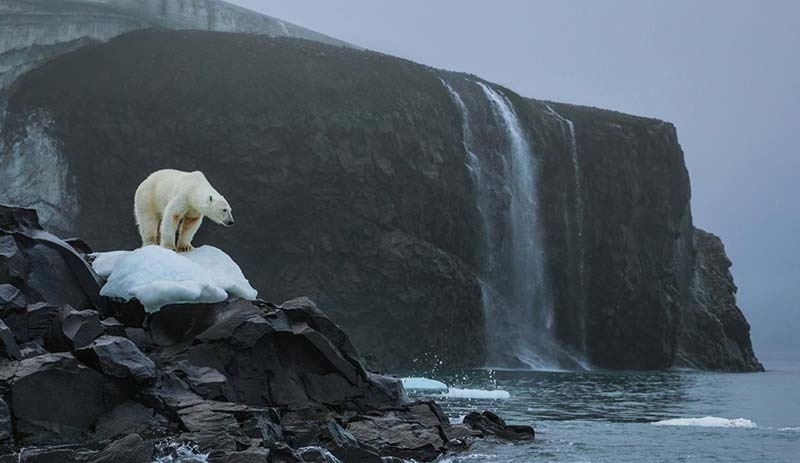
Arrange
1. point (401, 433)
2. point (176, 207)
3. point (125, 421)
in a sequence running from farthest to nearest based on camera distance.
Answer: point (176, 207) → point (401, 433) → point (125, 421)

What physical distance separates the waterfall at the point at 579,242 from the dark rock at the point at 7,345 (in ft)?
170

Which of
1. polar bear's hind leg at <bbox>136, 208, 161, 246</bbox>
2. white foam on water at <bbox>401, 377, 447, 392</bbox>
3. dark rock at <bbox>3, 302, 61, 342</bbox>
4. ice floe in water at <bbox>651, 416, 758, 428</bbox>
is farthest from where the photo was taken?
white foam on water at <bbox>401, 377, 447, 392</bbox>

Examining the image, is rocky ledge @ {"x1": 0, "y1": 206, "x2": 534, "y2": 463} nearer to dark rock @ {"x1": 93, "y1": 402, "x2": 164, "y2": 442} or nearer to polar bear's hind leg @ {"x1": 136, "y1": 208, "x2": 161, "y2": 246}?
dark rock @ {"x1": 93, "y1": 402, "x2": 164, "y2": 442}

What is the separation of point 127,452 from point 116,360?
6.56 feet

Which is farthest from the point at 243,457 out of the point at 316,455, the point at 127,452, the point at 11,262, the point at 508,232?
the point at 508,232

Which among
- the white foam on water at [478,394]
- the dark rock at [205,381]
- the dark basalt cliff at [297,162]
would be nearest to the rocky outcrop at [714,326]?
the dark basalt cliff at [297,162]

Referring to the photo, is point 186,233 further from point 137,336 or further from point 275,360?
point 275,360

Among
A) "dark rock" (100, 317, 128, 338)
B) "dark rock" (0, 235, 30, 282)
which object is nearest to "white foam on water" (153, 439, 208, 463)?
"dark rock" (100, 317, 128, 338)

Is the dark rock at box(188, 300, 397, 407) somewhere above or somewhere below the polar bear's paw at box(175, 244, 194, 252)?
below

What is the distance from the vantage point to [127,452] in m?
14.1

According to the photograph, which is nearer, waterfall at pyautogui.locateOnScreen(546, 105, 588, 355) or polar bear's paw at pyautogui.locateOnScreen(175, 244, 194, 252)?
polar bear's paw at pyautogui.locateOnScreen(175, 244, 194, 252)

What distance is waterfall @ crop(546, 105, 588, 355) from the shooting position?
213 feet

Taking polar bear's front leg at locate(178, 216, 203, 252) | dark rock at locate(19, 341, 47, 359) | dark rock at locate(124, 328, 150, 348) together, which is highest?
polar bear's front leg at locate(178, 216, 203, 252)

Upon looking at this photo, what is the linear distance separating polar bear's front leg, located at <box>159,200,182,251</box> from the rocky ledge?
1.63m
